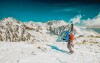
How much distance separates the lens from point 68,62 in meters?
19.3

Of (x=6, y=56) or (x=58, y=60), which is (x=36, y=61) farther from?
(x=6, y=56)

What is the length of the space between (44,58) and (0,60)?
463 cm

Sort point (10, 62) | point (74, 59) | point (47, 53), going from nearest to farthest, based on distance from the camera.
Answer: point (10, 62) → point (74, 59) → point (47, 53)

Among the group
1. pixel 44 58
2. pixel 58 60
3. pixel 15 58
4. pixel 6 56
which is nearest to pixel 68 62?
pixel 58 60

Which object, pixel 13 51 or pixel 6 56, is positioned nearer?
pixel 6 56

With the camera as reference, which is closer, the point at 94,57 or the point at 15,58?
the point at 15,58

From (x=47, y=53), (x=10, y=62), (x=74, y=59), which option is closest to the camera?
(x=10, y=62)

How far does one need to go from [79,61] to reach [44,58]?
3736 mm

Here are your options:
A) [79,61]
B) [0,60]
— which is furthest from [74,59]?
[0,60]

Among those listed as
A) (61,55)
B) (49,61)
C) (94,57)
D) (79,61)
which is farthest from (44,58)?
(94,57)

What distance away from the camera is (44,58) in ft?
64.9

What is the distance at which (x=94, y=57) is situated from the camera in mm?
21344

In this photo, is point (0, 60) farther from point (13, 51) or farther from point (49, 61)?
point (49, 61)

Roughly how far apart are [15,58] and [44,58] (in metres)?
3.06
